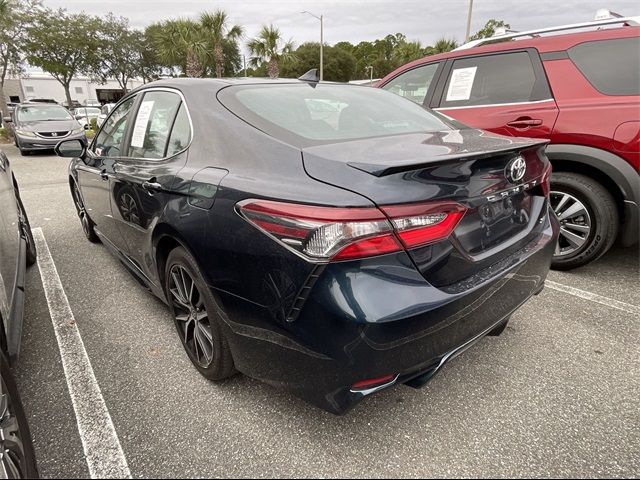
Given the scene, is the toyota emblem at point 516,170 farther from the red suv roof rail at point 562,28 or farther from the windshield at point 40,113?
the windshield at point 40,113

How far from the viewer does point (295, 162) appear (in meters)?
1.64

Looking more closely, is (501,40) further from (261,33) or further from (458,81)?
(261,33)

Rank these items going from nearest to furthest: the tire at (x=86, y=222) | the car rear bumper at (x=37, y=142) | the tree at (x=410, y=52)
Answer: the tire at (x=86, y=222) < the car rear bumper at (x=37, y=142) < the tree at (x=410, y=52)

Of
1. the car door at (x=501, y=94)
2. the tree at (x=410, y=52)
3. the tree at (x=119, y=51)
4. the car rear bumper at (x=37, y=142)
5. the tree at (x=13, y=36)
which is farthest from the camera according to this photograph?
the tree at (x=410, y=52)

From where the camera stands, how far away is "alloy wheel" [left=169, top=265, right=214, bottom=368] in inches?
84.0

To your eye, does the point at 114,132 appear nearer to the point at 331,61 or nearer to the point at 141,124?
the point at 141,124

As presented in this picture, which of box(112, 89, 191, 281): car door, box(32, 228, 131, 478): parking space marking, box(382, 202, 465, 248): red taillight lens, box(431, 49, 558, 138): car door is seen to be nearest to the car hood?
box(32, 228, 131, 478): parking space marking

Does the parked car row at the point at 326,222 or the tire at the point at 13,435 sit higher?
the parked car row at the point at 326,222

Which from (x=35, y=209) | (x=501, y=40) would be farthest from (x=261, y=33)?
(x=501, y=40)

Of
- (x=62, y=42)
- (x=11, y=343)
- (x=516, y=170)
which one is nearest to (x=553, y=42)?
(x=516, y=170)

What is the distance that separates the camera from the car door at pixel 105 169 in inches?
118

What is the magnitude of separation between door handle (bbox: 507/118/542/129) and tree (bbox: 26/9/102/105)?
30142 mm

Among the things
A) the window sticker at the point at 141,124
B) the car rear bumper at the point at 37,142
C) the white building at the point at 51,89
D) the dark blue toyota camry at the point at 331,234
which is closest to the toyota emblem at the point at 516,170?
the dark blue toyota camry at the point at 331,234

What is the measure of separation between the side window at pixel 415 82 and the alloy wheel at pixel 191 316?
308 centimetres
